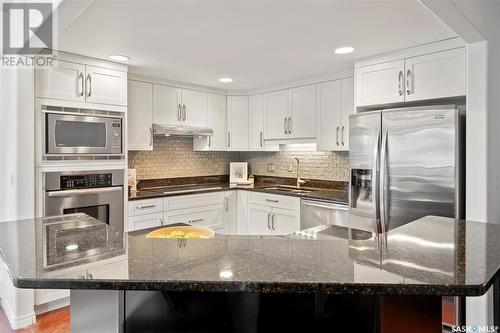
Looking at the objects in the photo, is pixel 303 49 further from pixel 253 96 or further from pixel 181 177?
pixel 181 177

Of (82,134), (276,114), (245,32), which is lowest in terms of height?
(82,134)

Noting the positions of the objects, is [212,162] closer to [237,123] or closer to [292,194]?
[237,123]

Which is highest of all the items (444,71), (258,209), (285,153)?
(444,71)

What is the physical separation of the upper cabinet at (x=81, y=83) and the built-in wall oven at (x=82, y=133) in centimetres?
14

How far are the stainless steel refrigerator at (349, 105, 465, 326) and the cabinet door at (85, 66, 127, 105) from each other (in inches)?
89.0

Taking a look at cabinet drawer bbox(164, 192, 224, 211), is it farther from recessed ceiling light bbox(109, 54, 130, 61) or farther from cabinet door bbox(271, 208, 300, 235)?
recessed ceiling light bbox(109, 54, 130, 61)

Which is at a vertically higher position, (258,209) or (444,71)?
(444,71)

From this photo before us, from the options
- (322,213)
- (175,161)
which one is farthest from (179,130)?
(322,213)

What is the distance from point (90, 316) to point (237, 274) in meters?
0.52

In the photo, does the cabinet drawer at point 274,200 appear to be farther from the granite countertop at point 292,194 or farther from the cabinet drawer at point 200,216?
the cabinet drawer at point 200,216

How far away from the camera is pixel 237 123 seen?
470cm

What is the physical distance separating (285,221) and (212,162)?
1.59m

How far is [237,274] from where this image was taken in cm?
88

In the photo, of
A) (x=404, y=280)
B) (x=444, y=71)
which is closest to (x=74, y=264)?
(x=404, y=280)
